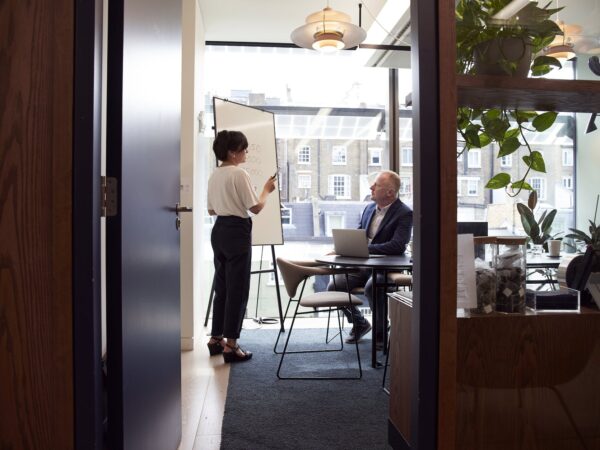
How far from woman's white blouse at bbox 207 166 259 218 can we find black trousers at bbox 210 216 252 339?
0.06 metres

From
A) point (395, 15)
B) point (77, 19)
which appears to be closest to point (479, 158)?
point (77, 19)

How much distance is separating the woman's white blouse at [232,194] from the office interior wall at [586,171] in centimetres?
220

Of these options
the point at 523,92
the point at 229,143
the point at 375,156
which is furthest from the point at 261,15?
the point at 523,92

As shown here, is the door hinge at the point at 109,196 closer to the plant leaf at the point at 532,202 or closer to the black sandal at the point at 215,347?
the plant leaf at the point at 532,202

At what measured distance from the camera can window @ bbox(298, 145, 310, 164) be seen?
5047 millimetres

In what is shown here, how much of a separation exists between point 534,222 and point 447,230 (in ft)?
1.51

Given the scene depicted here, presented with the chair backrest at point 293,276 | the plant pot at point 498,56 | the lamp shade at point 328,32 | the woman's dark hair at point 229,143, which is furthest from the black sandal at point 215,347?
the plant pot at point 498,56

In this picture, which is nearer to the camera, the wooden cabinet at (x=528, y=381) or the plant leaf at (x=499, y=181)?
the wooden cabinet at (x=528, y=381)

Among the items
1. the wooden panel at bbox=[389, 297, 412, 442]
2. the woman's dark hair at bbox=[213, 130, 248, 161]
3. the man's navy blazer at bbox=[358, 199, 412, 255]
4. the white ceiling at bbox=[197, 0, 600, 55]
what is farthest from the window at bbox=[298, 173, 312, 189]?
the wooden panel at bbox=[389, 297, 412, 442]

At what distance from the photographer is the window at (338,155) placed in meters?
5.06

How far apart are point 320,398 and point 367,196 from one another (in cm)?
274

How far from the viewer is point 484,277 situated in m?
1.33

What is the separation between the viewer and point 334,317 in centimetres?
499

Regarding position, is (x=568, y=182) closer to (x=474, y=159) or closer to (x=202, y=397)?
(x=474, y=159)
